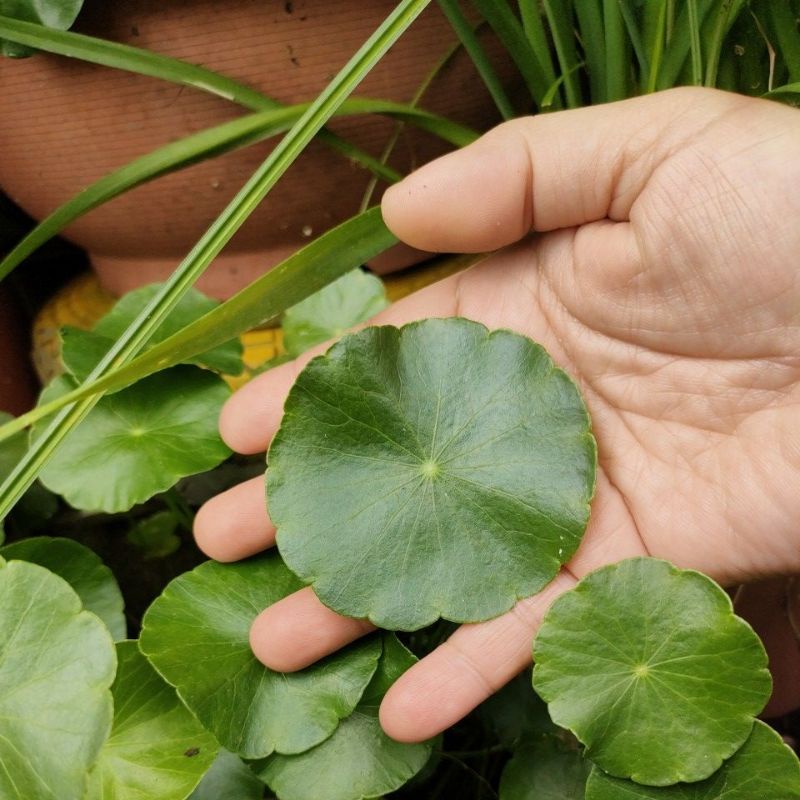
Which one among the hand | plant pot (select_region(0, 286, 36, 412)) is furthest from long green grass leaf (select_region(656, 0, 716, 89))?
plant pot (select_region(0, 286, 36, 412))

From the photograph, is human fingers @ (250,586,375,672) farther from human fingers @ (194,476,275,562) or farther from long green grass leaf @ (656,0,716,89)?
long green grass leaf @ (656,0,716,89)

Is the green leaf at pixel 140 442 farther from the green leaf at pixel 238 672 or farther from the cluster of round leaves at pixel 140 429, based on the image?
the green leaf at pixel 238 672

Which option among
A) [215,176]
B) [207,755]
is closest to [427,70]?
[215,176]

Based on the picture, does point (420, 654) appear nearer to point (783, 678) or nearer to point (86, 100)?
point (783, 678)

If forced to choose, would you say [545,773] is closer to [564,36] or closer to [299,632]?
[299,632]

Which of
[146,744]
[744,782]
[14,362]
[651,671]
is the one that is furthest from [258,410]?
[14,362]

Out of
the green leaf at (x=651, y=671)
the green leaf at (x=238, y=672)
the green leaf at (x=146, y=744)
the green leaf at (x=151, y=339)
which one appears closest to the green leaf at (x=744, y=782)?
the green leaf at (x=651, y=671)

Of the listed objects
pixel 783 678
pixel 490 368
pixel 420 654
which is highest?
pixel 490 368
